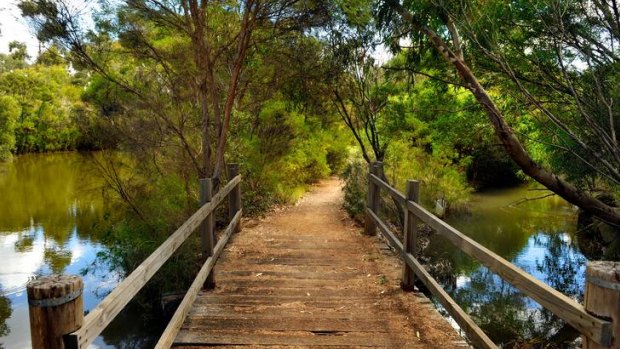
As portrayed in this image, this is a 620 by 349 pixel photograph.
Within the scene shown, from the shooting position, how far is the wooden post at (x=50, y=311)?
1730 mm

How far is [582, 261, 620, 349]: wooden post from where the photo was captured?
1870 millimetres

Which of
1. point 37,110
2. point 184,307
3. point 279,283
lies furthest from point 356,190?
point 37,110

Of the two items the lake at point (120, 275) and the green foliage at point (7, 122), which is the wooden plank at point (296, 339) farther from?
the green foliage at point (7, 122)

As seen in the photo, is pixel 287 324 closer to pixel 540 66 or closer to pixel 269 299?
pixel 269 299

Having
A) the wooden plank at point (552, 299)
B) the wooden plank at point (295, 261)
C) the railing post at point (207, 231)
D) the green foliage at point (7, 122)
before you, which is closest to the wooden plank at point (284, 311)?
the railing post at point (207, 231)

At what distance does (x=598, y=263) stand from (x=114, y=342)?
8.81 meters

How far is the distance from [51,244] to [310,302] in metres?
12.3

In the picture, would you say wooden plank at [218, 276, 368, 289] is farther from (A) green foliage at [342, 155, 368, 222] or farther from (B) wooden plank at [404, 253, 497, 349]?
(A) green foliage at [342, 155, 368, 222]

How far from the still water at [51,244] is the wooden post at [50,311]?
7618 millimetres

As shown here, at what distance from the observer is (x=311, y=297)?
4.80 m

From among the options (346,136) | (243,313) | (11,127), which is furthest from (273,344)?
(11,127)

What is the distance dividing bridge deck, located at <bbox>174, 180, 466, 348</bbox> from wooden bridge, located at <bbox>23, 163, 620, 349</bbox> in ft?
0.03

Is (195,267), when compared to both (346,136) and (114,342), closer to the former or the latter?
(114,342)

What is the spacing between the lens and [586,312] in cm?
198
